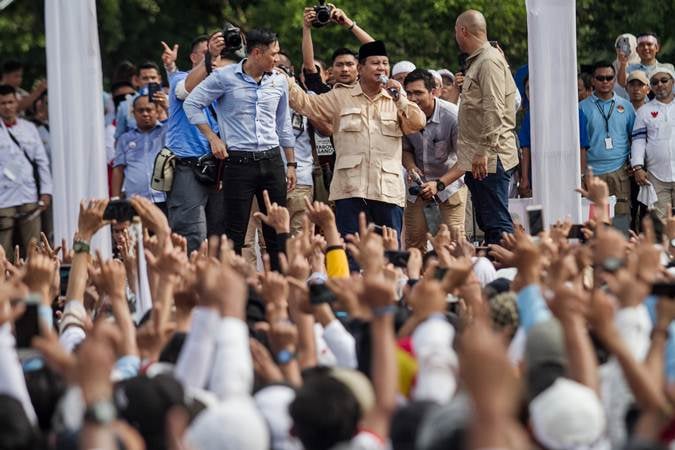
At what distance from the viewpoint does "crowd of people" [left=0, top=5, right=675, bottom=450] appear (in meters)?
4.43

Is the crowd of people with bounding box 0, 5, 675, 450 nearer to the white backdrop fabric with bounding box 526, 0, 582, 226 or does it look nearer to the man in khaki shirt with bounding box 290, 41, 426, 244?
the man in khaki shirt with bounding box 290, 41, 426, 244

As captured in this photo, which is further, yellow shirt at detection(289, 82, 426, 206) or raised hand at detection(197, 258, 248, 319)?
yellow shirt at detection(289, 82, 426, 206)

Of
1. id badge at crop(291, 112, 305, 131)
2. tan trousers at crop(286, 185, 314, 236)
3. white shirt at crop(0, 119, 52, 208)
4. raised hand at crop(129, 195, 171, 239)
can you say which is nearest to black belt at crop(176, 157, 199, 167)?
tan trousers at crop(286, 185, 314, 236)

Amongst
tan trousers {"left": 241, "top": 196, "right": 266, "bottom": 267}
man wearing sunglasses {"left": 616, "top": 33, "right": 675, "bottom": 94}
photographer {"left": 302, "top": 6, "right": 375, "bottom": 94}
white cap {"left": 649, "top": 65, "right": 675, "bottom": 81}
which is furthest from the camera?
man wearing sunglasses {"left": 616, "top": 33, "right": 675, "bottom": 94}

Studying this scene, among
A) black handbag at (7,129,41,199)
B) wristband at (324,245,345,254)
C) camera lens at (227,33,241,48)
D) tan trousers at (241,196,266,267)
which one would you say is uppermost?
camera lens at (227,33,241,48)

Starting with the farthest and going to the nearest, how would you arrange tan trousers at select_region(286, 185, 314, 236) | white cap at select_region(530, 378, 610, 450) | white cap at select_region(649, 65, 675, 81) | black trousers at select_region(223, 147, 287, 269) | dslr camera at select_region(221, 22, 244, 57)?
1. white cap at select_region(649, 65, 675, 81)
2. tan trousers at select_region(286, 185, 314, 236)
3. dslr camera at select_region(221, 22, 244, 57)
4. black trousers at select_region(223, 147, 287, 269)
5. white cap at select_region(530, 378, 610, 450)

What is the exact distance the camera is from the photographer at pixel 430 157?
1096 cm

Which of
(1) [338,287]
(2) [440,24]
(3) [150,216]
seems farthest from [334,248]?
(2) [440,24]

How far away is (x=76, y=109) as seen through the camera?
9500mm

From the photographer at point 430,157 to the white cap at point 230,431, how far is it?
6.37 m

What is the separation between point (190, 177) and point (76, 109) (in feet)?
4.19

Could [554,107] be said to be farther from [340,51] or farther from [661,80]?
[661,80]

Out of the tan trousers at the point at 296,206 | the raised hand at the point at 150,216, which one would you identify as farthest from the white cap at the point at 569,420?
the tan trousers at the point at 296,206

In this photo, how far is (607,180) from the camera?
12531 mm
